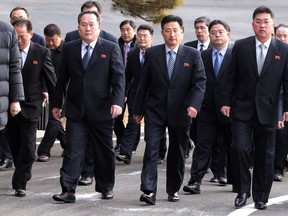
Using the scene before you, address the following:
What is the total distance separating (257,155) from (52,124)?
5.11m

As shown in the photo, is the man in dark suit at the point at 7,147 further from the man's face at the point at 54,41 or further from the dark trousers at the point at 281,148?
the dark trousers at the point at 281,148

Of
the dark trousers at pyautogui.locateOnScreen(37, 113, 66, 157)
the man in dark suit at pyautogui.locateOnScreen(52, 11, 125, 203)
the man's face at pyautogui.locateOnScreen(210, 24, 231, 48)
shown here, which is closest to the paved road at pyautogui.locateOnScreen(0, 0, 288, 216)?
the dark trousers at pyautogui.locateOnScreen(37, 113, 66, 157)

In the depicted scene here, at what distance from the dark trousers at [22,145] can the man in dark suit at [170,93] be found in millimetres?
1244

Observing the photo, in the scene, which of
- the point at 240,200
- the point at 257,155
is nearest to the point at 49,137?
the point at 257,155

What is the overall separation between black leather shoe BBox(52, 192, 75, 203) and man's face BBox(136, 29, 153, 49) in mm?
4836

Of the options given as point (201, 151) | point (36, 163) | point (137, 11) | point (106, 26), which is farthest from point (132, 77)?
point (106, 26)

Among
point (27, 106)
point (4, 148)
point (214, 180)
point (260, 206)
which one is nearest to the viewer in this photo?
point (260, 206)

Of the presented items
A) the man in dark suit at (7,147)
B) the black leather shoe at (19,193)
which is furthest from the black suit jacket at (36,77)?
the man in dark suit at (7,147)

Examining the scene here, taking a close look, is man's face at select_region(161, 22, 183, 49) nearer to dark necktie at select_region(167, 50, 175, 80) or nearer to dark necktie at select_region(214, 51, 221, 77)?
A: dark necktie at select_region(167, 50, 175, 80)

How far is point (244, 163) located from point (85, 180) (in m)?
2.44

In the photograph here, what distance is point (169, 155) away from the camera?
12.0m

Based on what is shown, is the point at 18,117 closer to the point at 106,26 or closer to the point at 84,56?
the point at 84,56

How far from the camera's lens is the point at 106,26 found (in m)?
40.3

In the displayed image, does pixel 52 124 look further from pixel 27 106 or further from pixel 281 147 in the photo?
pixel 27 106
